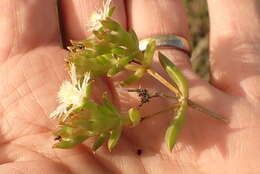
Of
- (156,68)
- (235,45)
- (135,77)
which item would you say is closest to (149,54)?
(135,77)

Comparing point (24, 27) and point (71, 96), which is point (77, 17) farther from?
point (71, 96)

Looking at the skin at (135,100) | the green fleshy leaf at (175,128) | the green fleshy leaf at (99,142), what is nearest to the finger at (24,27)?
the skin at (135,100)

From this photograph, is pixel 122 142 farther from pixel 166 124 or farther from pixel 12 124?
pixel 12 124

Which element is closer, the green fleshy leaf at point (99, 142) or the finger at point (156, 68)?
the green fleshy leaf at point (99, 142)

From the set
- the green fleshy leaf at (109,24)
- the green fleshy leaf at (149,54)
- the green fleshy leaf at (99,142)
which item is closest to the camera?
the green fleshy leaf at (99,142)

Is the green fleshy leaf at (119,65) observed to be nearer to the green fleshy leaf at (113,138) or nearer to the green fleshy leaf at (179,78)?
the green fleshy leaf at (179,78)

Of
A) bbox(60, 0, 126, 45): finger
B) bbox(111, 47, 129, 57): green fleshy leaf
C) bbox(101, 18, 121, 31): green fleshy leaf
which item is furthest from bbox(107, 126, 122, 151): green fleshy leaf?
bbox(60, 0, 126, 45): finger
